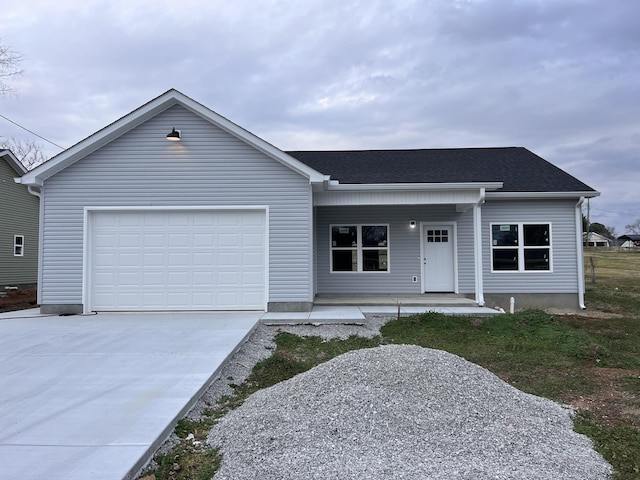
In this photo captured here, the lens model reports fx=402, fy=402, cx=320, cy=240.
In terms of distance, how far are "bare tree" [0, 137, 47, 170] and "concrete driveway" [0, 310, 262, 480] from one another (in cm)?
3138

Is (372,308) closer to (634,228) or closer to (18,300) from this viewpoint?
(18,300)

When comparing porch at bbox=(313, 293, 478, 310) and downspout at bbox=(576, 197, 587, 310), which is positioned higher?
downspout at bbox=(576, 197, 587, 310)

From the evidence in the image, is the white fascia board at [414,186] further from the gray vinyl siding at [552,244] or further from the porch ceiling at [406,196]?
the gray vinyl siding at [552,244]

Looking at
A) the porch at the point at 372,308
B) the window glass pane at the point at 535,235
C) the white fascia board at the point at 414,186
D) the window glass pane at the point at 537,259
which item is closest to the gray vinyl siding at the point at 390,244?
the porch at the point at 372,308

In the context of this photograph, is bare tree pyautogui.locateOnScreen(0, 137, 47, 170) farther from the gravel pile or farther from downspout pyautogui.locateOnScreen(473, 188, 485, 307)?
the gravel pile

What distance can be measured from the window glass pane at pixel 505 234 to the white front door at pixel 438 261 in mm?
1138

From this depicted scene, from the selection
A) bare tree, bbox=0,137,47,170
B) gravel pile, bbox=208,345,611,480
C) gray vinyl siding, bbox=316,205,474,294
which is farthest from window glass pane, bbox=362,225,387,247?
bare tree, bbox=0,137,47,170

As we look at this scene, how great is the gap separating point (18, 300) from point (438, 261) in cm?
1383

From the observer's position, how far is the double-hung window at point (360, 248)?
11.7 meters

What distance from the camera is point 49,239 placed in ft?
29.7

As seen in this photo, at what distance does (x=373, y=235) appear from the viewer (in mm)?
11773

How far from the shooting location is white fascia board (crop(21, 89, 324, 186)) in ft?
29.0

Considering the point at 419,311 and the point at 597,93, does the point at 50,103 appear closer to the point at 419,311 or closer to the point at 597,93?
the point at 419,311

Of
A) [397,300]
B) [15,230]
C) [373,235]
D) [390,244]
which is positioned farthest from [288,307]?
[15,230]
